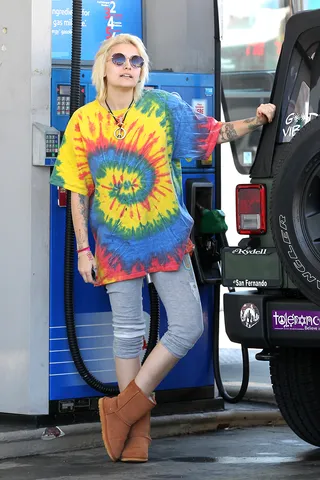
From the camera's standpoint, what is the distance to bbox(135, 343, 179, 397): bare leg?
18.1 feet

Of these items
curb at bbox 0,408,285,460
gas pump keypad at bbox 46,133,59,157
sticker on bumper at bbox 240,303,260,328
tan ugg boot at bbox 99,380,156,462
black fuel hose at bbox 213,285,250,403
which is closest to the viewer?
sticker on bumper at bbox 240,303,260,328

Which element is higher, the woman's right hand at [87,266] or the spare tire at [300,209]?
the spare tire at [300,209]

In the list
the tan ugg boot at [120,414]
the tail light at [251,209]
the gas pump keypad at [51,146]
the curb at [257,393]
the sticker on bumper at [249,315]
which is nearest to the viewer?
the sticker on bumper at [249,315]

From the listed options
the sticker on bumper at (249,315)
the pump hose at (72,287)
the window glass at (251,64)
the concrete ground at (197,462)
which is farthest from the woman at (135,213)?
the window glass at (251,64)

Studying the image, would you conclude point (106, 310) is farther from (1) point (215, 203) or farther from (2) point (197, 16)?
(2) point (197, 16)

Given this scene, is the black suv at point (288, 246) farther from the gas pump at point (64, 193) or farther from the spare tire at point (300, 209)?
the gas pump at point (64, 193)

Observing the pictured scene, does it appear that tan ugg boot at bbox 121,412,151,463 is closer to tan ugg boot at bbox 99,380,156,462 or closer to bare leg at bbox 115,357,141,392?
tan ugg boot at bbox 99,380,156,462

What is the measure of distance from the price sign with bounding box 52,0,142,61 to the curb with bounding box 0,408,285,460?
195 centimetres

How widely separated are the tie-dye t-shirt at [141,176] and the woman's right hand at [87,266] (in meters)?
0.04

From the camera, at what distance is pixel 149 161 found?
219 inches

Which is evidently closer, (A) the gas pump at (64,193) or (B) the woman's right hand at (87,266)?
(B) the woman's right hand at (87,266)

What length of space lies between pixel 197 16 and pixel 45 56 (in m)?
0.98

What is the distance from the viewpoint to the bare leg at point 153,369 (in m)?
5.51

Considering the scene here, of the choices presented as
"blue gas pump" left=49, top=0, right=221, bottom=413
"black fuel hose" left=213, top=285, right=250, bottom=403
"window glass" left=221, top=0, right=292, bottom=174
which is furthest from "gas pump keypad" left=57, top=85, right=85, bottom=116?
"window glass" left=221, top=0, right=292, bottom=174
